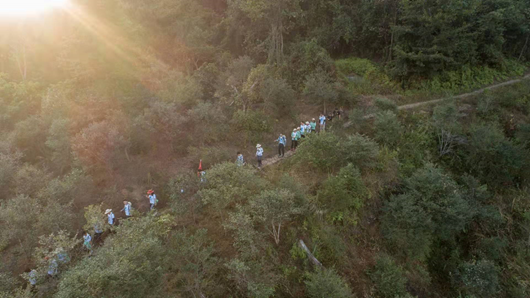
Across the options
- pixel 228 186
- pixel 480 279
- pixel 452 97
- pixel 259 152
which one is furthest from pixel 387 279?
pixel 452 97

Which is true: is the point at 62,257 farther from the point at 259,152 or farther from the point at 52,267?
the point at 259,152

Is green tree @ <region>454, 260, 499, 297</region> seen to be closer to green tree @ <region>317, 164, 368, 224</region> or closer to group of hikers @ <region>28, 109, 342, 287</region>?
green tree @ <region>317, 164, 368, 224</region>

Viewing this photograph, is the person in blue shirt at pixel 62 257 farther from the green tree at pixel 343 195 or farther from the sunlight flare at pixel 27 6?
the sunlight flare at pixel 27 6

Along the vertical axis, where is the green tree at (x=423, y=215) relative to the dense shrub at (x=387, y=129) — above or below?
below

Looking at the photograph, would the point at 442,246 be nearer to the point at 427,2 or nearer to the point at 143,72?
the point at 427,2

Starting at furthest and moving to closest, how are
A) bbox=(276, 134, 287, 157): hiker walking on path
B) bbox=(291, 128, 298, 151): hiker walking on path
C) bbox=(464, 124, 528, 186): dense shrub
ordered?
bbox=(291, 128, 298, 151): hiker walking on path < bbox=(464, 124, 528, 186): dense shrub < bbox=(276, 134, 287, 157): hiker walking on path

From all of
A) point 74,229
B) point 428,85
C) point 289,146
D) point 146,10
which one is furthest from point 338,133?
point 146,10

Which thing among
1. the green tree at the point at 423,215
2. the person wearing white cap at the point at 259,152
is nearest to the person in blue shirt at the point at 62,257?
the person wearing white cap at the point at 259,152

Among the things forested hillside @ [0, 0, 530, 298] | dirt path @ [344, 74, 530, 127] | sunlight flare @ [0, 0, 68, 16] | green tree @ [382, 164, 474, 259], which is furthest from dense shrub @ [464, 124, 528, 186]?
sunlight flare @ [0, 0, 68, 16]
